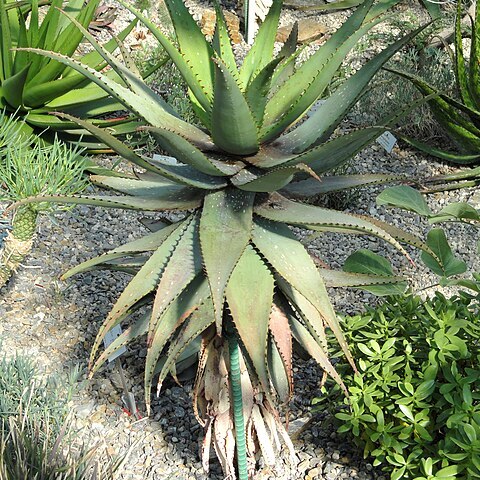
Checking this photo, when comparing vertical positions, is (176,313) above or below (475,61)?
below

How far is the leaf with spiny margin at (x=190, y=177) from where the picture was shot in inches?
69.1

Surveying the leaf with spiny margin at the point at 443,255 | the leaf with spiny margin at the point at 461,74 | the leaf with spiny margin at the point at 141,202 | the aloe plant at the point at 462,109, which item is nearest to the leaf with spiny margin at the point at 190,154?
the leaf with spiny margin at the point at 141,202

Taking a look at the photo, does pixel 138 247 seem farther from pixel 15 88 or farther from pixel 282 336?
pixel 15 88

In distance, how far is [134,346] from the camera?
287 cm

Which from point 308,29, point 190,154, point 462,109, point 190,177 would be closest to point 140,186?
point 190,177

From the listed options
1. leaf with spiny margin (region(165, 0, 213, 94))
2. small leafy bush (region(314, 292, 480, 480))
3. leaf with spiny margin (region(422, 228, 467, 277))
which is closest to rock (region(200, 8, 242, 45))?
leaf with spiny margin (region(422, 228, 467, 277))

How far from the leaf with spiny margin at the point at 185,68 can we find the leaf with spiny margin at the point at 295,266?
33 centimetres

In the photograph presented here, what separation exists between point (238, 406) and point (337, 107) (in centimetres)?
85

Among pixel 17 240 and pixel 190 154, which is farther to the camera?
pixel 17 240

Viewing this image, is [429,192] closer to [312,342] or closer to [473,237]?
[473,237]

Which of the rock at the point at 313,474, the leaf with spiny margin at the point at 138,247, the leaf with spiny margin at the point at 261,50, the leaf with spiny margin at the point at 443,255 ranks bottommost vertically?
the rock at the point at 313,474

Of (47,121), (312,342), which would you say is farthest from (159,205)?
(47,121)

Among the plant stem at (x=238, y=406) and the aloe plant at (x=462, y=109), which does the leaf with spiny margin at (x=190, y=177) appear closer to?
the plant stem at (x=238, y=406)

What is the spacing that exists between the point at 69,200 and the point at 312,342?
0.73 metres
